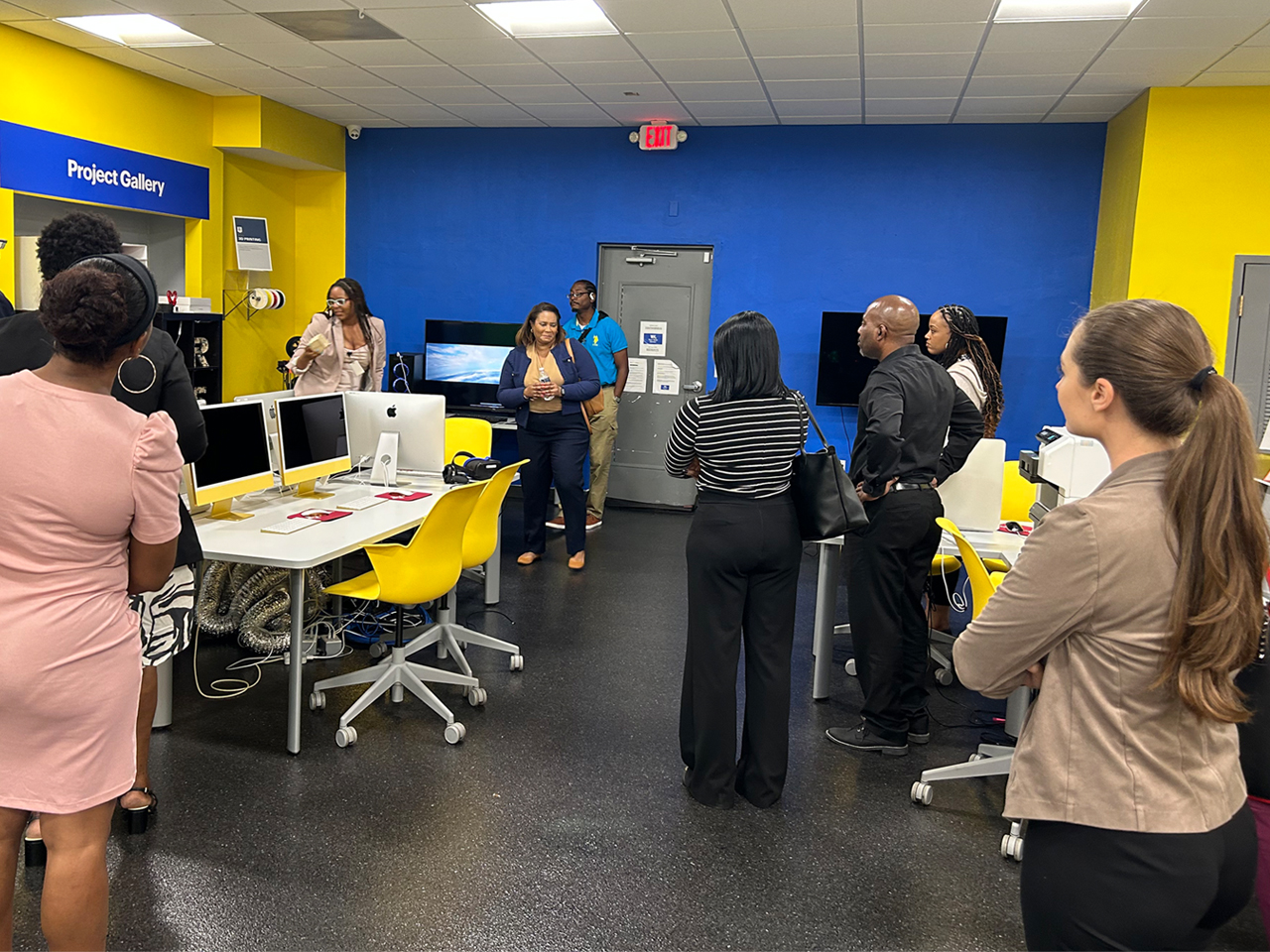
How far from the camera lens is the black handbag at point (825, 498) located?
9.91 ft

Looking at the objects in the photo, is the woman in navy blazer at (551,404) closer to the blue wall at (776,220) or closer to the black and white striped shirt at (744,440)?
the blue wall at (776,220)

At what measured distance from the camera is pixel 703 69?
6.09m

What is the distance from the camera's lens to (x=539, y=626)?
193 inches

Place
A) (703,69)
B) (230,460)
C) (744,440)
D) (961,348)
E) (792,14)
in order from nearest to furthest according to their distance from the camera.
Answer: (744,440)
(230,460)
(961,348)
(792,14)
(703,69)

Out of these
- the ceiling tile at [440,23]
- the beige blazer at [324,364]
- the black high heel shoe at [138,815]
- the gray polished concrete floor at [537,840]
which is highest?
the ceiling tile at [440,23]

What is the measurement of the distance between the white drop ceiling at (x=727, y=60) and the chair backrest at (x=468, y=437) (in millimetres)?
2181

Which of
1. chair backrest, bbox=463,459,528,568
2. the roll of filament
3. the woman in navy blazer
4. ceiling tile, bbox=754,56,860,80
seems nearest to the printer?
chair backrest, bbox=463,459,528,568

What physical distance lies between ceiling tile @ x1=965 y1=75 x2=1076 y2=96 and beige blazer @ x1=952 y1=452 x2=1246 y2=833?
216 inches

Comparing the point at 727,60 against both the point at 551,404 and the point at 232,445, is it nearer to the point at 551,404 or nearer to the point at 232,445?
the point at 551,404

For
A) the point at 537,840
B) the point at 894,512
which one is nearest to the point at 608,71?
the point at 894,512

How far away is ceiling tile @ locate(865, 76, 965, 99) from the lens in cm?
609

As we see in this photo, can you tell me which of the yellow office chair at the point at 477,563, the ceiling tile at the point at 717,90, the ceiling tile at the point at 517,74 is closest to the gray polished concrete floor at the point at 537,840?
the yellow office chair at the point at 477,563

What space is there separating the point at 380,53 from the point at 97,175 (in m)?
2.13

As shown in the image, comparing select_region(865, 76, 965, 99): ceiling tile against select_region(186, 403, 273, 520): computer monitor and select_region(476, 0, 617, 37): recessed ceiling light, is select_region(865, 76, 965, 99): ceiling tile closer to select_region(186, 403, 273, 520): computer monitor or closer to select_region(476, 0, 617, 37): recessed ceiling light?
select_region(476, 0, 617, 37): recessed ceiling light
